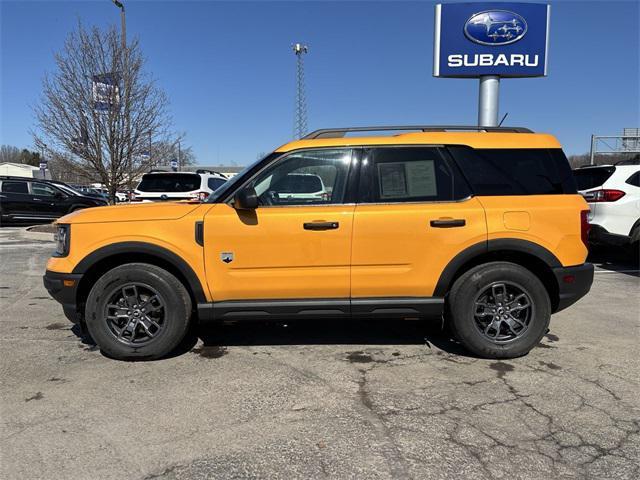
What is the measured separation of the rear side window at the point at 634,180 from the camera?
25.8 feet

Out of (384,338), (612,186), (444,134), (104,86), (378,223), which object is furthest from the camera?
(104,86)

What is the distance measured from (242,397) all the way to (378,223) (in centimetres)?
173

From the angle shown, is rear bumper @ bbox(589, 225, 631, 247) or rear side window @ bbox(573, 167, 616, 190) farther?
rear side window @ bbox(573, 167, 616, 190)

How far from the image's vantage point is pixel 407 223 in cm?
391

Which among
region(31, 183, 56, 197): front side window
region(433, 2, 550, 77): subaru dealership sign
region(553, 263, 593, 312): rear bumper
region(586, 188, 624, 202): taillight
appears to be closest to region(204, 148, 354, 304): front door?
region(553, 263, 593, 312): rear bumper

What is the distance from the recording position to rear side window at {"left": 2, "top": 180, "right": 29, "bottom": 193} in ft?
52.8

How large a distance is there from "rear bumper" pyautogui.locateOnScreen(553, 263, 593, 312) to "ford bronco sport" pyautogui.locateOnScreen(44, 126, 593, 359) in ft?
0.05

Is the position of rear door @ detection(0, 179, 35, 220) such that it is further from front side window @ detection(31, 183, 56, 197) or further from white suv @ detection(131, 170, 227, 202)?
white suv @ detection(131, 170, 227, 202)

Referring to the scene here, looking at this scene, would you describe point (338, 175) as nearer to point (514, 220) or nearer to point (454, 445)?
point (514, 220)

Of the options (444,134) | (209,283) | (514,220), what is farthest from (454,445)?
(444,134)

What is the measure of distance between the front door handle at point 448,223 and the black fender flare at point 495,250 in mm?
217

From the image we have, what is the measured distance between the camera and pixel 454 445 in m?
2.79

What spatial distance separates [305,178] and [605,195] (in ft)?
20.5

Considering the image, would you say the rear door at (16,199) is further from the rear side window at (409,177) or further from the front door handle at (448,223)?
the front door handle at (448,223)
